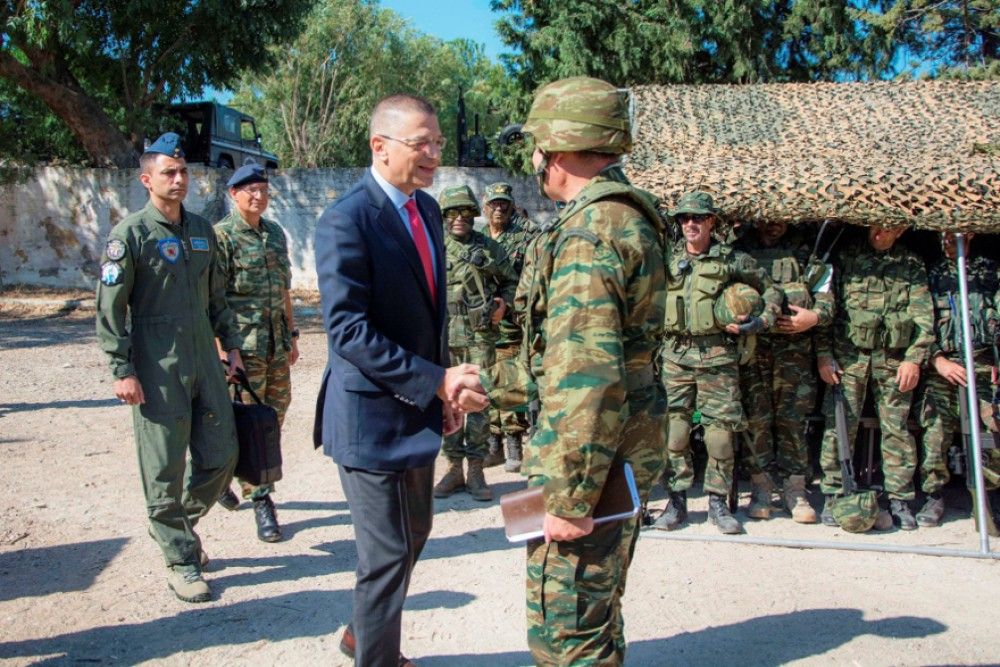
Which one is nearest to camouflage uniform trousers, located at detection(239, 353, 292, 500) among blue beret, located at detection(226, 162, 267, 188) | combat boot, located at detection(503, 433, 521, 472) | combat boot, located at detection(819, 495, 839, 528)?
blue beret, located at detection(226, 162, 267, 188)

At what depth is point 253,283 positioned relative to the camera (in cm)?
548

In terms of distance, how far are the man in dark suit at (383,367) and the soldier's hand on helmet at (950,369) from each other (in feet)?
12.0

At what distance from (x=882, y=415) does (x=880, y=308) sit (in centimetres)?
69

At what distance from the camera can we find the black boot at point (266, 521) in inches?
205

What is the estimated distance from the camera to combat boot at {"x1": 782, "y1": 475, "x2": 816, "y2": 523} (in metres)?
5.61

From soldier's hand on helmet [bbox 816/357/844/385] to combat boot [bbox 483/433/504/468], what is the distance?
2.48 meters

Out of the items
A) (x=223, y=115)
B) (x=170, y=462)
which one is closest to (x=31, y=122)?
(x=223, y=115)

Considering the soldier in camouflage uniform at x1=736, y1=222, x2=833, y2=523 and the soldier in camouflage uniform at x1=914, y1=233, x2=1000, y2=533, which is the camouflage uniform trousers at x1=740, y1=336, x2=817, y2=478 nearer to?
the soldier in camouflage uniform at x1=736, y1=222, x2=833, y2=523

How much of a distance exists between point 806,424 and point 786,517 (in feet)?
2.12

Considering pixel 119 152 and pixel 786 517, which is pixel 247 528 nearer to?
pixel 786 517

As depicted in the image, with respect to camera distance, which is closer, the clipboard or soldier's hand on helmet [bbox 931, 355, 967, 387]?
the clipboard

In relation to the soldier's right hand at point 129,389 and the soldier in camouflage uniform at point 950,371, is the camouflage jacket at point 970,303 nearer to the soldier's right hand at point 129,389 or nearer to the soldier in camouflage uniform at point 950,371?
the soldier in camouflage uniform at point 950,371

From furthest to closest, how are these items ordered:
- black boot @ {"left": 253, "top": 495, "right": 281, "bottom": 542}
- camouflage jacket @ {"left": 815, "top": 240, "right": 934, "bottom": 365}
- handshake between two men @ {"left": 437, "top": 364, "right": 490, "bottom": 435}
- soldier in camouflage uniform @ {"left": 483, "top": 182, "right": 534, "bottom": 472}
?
soldier in camouflage uniform @ {"left": 483, "top": 182, "right": 534, "bottom": 472}, camouflage jacket @ {"left": 815, "top": 240, "right": 934, "bottom": 365}, black boot @ {"left": 253, "top": 495, "right": 281, "bottom": 542}, handshake between two men @ {"left": 437, "top": 364, "right": 490, "bottom": 435}

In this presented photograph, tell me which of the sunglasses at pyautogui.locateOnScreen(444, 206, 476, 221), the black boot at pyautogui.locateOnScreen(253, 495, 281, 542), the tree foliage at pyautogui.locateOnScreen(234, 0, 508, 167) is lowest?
the black boot at pyautogui.locateOnScreen(253, 495, 281, 542)
